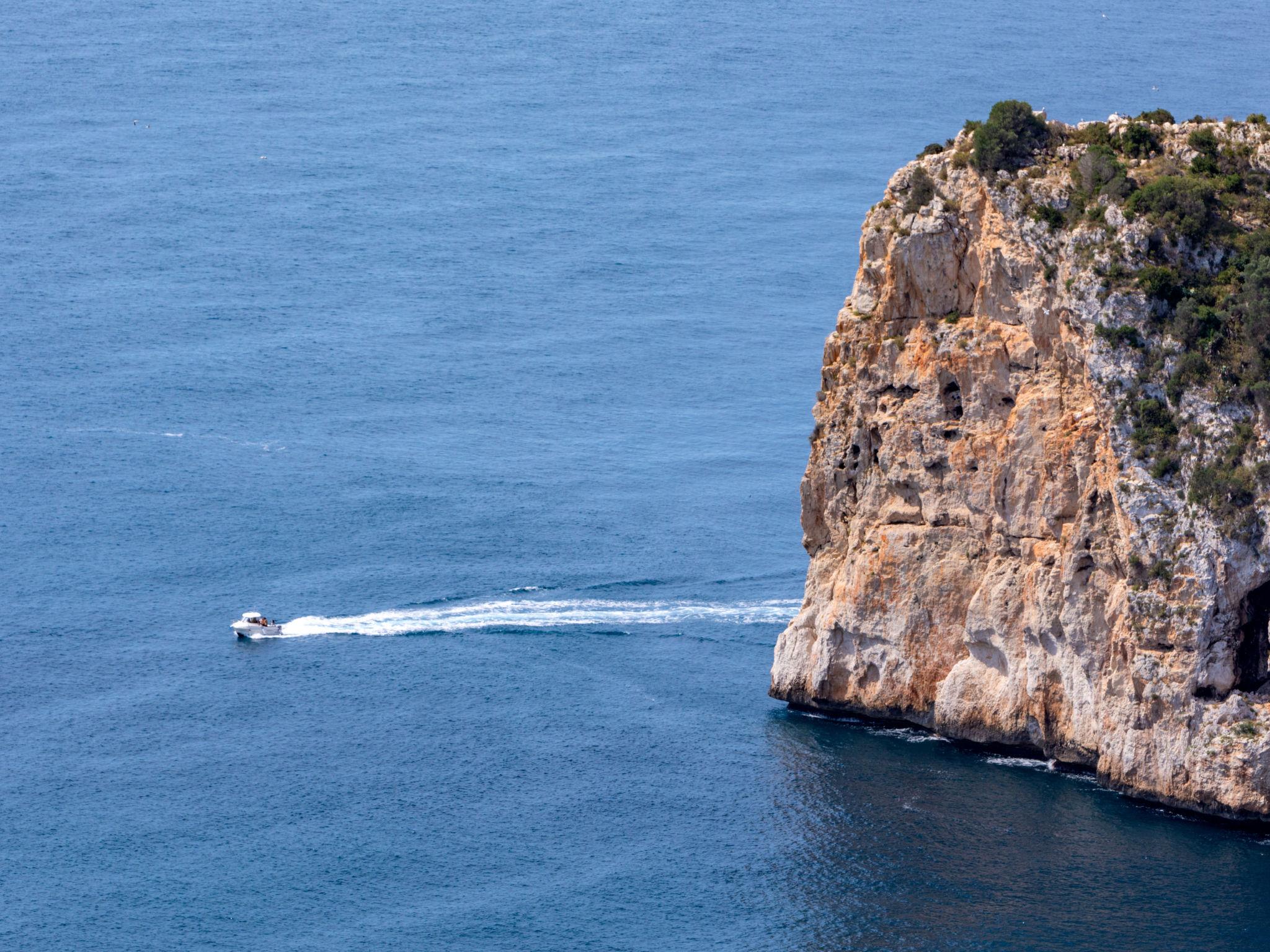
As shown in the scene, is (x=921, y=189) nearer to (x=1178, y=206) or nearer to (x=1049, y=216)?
(x=1049, y=216)

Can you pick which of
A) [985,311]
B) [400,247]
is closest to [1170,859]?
[985,311]

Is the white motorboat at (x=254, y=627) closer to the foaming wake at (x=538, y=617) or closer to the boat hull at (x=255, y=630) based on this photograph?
the boat hull at (x=255, y=630)

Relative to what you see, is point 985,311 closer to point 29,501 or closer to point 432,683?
point 432,683

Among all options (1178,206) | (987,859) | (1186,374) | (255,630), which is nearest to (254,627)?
(255,630)

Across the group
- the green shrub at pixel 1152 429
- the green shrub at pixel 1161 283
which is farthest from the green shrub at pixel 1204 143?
the green shrub at pixel 1152 429

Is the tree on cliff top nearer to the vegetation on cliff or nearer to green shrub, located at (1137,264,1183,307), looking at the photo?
the vegetation on cliff

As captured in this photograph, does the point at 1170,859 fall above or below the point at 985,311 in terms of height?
below

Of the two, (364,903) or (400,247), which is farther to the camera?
(400,247)
